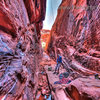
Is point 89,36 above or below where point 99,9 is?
below

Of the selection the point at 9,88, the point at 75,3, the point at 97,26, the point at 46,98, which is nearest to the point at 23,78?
the point at 9,88

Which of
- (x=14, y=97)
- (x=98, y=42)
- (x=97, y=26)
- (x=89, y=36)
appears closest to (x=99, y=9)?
(x=97, y=26)

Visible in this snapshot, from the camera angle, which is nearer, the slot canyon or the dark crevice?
the slot canyon

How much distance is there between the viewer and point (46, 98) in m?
2.65

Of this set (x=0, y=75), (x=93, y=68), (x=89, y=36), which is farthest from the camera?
(x=89, y=36)

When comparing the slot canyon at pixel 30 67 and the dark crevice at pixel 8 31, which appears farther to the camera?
the dark crevice at pixel 8 31

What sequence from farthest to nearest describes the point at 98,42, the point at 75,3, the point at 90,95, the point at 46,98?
the point at 75,3 → the point at 98,42 → the point at 46,98 → the point at 90,95

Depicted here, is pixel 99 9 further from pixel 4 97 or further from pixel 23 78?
pixel 4 97

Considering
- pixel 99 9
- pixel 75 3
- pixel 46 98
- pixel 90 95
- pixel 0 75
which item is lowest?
pixel 46 98

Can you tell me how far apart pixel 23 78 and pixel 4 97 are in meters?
0.84

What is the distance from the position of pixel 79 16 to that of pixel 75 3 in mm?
3348

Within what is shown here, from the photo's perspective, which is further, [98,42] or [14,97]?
[98,42]

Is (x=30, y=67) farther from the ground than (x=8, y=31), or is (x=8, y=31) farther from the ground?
(x=8, y=31)

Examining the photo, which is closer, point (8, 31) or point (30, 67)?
point (8, 31)
